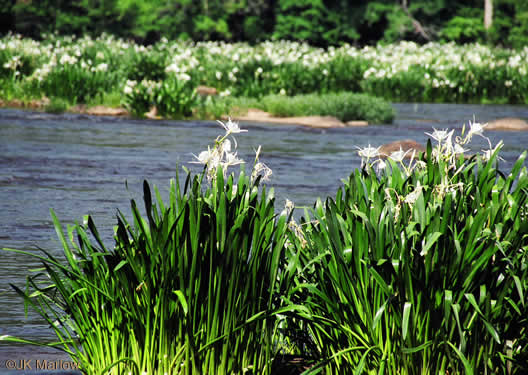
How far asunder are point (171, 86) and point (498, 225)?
1867 centimetres

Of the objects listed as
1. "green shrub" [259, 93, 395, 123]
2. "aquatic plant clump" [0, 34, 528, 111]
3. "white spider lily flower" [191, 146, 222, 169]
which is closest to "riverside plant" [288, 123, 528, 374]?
"white spider lily flower" [191, 146, 222, 169]

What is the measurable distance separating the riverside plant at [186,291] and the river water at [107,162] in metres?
0.30

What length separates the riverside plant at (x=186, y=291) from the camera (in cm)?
388

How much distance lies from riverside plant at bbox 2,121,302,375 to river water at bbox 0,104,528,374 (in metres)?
0.30

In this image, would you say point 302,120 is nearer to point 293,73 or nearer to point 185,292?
point 293,73

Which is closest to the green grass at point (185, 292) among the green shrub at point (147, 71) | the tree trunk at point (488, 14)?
the green shrub at point (147, 71)

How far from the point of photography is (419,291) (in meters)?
3.85

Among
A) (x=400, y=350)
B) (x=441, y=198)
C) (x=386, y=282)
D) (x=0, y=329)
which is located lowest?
(x=0, y=329)

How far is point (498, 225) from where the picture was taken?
4.05 m

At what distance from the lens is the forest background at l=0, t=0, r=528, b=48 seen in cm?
5372

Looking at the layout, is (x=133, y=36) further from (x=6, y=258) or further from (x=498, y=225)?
(x=498, y=225)

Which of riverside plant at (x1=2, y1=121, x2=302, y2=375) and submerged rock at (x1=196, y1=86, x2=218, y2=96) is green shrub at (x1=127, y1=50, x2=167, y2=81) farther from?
riverside plant at (x1=2, y1=121, x2=302, y2=375)

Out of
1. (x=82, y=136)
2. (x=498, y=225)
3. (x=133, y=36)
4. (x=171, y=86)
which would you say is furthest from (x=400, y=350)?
(x=133, y=36)

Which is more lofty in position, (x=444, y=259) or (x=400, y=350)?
(x=444, y=259)
